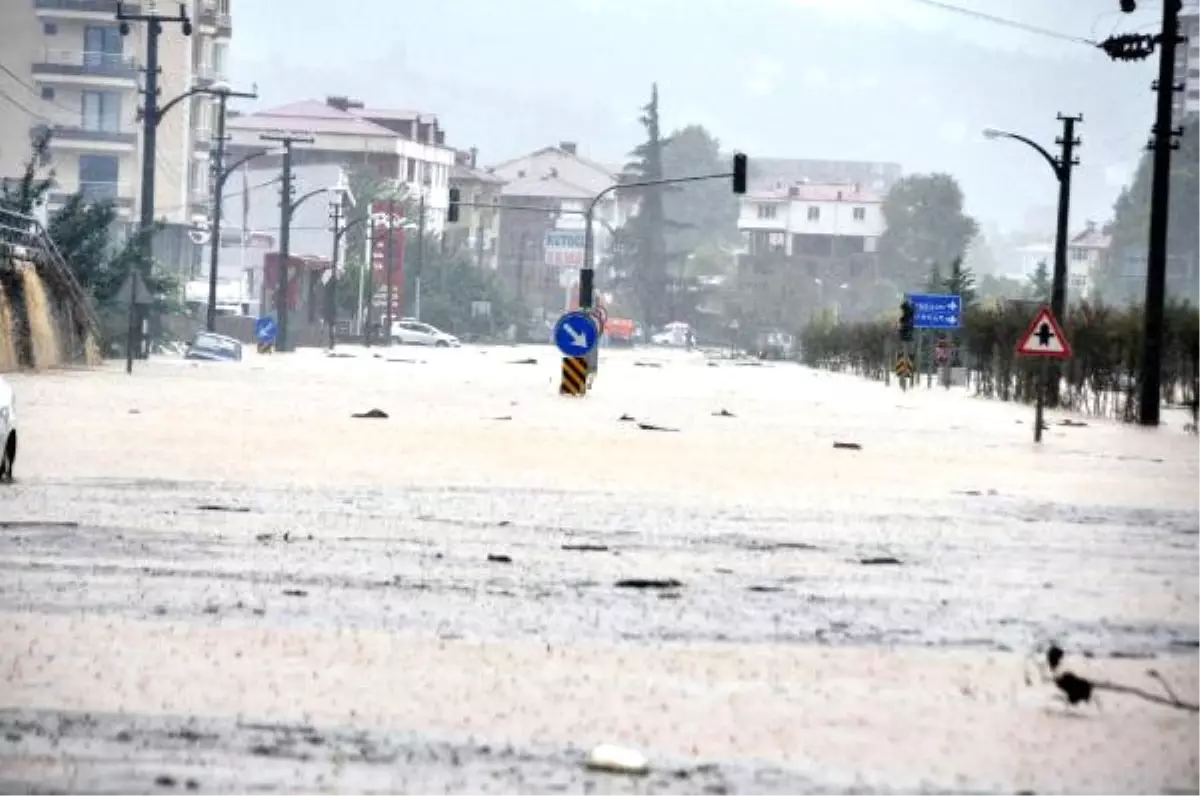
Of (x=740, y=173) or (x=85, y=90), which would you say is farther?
(x=85, y=90)

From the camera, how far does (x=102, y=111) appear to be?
137m

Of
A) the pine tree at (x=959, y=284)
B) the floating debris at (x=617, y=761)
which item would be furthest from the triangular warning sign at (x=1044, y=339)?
the pine tree at (x=959, y=284)

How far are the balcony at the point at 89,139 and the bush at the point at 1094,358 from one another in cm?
5804

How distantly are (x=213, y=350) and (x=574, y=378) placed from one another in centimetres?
3020

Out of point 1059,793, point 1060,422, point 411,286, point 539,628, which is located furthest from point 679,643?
point 411,286

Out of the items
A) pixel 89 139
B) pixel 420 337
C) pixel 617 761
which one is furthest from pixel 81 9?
pixel 617 761

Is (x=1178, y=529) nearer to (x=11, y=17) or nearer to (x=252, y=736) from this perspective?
(x=252, y=736)

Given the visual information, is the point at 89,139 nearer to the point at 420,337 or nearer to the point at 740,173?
the point at 420,337

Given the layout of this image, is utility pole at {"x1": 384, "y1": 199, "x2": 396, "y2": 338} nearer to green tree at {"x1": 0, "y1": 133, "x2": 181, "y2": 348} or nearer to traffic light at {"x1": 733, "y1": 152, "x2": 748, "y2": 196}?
traffic light at {"x1": 733, "y1": 152, "x2": 748, "y2": 196}

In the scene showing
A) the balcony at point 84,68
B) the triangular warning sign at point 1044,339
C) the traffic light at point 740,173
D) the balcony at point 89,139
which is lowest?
the triangular warning sign at point 1044,339

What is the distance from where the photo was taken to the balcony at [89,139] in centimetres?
13600

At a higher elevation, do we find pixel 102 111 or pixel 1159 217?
pixel 102 111

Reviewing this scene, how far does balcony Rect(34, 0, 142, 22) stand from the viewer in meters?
133

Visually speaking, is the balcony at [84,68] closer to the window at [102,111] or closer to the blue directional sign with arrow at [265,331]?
the window at [102,111]
